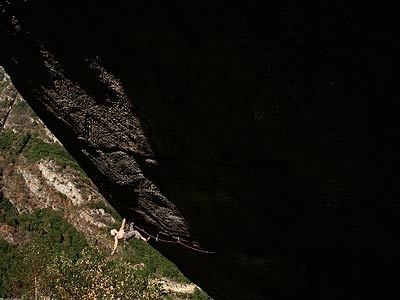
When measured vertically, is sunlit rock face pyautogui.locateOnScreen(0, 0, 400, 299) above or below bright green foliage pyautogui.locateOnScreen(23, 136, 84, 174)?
A: below

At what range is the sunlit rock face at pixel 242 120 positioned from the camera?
4.77 meters

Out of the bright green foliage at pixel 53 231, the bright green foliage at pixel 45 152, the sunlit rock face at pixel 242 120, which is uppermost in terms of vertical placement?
the bright green foliage at pixel 45 152

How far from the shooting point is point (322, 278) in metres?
6.80

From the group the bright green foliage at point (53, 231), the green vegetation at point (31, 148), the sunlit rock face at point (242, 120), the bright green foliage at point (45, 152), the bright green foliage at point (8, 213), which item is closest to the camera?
the sunlit rock face at point (242, 120)

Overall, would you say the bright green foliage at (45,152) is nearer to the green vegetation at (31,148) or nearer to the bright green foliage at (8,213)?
the green vegetation at (31,148)

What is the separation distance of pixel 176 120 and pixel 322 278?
9.44 ft

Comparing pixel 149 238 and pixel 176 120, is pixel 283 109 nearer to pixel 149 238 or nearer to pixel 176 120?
pixel 176 120

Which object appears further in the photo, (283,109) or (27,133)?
(27,133)

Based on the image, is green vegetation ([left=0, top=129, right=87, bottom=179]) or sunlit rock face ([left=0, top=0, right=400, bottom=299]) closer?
sunlit rock face ([left=0, top=0, right=400, bottom=299])

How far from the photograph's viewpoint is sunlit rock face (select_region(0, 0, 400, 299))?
15.6 feet

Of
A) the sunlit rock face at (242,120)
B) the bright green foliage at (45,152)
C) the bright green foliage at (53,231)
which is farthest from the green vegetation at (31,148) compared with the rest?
the sunlit rock face at (242,120)

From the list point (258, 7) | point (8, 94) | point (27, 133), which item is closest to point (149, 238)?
point (258, 7)

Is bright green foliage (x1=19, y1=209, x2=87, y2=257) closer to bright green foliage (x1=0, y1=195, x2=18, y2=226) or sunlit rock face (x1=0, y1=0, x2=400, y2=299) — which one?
bright green foliage (x1=0, y1=195, x2=18, y2=226)

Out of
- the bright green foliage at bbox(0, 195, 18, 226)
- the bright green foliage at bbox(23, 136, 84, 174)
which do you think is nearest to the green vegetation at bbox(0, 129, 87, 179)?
the bright green foliage at bbox(23, 136, 84, 174)
